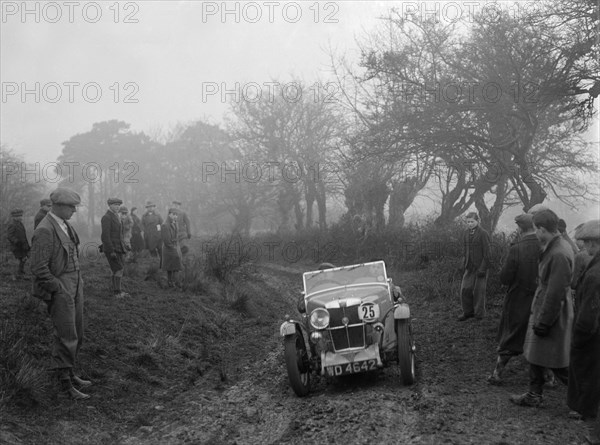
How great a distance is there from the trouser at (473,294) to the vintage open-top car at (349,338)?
3212 millimetres

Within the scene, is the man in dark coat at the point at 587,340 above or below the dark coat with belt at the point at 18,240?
below

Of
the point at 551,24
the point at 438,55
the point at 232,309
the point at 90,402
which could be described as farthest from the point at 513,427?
the point at 438,55

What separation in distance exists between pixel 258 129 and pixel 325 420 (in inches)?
1227

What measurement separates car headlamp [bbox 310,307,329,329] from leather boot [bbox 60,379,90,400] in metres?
2.73

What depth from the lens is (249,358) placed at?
343 inches

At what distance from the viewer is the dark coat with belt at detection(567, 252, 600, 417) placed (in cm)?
488

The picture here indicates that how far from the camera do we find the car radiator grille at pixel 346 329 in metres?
6.62

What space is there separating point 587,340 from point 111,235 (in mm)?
8424

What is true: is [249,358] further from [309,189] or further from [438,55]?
[309,189]

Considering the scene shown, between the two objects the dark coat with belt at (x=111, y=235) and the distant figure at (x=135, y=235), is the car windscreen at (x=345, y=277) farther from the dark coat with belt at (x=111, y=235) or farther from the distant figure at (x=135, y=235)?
the distant figure at (x=135, y=235)

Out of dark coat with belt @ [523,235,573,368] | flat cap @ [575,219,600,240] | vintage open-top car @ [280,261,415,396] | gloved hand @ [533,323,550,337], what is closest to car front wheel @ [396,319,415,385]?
vintage open-top car @ [280,261,415,396]

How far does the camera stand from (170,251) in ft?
40.3

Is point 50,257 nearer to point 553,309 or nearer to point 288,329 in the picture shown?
point 288,329

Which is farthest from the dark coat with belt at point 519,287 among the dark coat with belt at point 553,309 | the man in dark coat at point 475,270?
the man in dark coat at point 475,270
